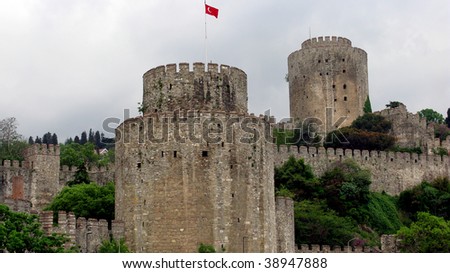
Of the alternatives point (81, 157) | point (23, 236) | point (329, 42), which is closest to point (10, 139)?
point (81, 157)

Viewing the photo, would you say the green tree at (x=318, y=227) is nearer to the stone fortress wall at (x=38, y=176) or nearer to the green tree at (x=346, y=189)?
the green tree at (x=346, y=189)

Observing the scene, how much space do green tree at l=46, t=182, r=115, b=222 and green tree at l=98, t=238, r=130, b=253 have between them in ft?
17.2

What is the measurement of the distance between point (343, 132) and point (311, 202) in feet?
49.4

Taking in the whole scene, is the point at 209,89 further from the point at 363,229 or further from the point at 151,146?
the point at 363,229

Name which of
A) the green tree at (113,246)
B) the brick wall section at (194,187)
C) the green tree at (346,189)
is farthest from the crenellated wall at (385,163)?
the green tree at (113,246)

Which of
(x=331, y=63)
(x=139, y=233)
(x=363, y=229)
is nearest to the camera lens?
(x=139, y=233)

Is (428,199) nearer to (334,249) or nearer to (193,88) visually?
(334,249)

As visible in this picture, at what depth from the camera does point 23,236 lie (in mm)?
34000

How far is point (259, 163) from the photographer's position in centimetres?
4409
